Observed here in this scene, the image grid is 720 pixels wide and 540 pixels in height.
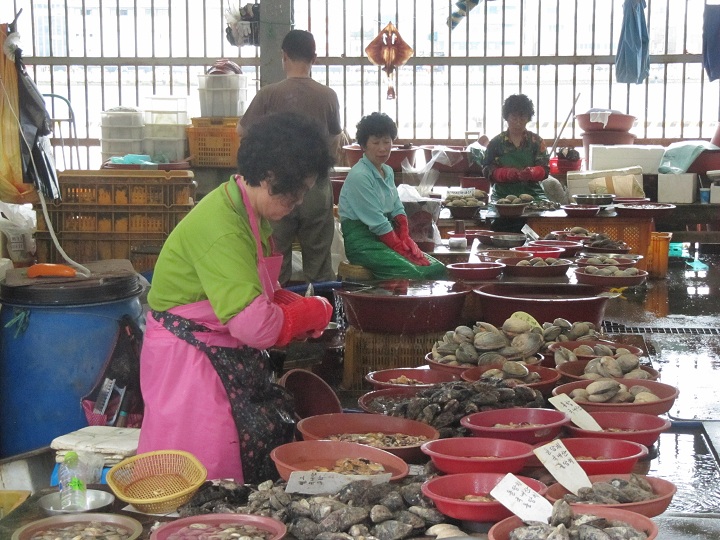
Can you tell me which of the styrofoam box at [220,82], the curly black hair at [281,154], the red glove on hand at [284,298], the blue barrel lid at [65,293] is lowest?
the blue barrel lid at [65,293]

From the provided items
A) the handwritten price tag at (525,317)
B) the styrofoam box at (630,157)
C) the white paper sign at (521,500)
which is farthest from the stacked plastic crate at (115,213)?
the styrofoam box at (630,157)

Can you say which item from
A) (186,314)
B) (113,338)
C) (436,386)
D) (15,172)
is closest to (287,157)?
(186,314)

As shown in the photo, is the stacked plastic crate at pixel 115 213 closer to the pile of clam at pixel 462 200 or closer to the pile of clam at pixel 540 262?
the pile of clam at pixel 540 262

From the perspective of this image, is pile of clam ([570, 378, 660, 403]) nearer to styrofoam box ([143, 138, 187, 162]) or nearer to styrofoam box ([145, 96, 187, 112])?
styrofoam box ([143, 138, 187, 162])

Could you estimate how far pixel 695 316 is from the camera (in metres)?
4.69

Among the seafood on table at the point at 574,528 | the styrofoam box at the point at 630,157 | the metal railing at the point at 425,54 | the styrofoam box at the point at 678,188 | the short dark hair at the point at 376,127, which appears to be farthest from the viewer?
the metal railing at the point at 425,54

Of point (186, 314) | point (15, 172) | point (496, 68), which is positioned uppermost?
point (496, 68)

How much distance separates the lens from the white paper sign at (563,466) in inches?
65.9

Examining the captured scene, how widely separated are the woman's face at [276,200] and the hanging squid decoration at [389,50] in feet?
25.5

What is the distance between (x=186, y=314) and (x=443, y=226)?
4066 millimetres

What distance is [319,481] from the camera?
174 centimetres

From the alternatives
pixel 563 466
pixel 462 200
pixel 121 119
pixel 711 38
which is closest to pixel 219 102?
pixel 121 119

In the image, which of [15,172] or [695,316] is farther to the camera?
[695,316]

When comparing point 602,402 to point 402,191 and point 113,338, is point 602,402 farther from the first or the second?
point 402,191
